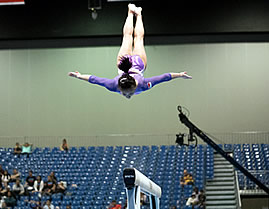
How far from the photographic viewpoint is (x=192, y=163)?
1498 cm

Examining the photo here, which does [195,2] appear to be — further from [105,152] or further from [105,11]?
[105,152]

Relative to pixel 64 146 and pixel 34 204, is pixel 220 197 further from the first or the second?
pixel 64 146

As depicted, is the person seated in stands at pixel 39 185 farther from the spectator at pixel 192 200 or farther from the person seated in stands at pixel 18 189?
the spectator at pixel 192 200

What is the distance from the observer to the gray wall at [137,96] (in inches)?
682

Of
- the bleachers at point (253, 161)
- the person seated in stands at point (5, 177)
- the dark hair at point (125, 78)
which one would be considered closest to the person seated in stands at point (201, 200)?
the bleachers at point (253, 161)

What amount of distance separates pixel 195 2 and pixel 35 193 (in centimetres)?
869

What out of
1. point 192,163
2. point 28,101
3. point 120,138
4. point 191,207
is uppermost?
point 28,101

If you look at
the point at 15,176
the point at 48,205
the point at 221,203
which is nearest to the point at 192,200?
the point at 221,203

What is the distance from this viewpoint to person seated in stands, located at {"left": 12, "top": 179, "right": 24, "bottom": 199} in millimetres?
13752

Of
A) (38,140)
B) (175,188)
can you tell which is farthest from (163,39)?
(38,140)

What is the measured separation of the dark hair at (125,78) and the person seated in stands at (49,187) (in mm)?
9336

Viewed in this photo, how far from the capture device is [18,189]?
1383 cm

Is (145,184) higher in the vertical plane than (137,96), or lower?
lower

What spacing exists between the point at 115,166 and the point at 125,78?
10.9 m
